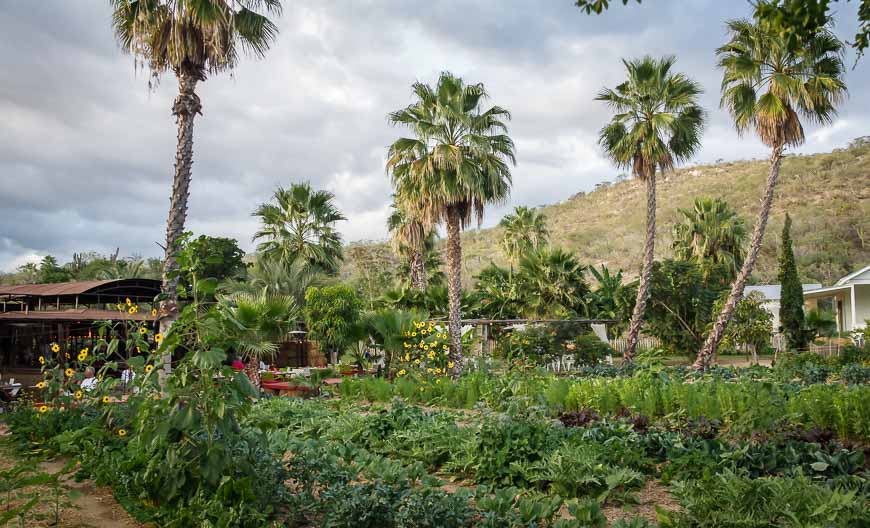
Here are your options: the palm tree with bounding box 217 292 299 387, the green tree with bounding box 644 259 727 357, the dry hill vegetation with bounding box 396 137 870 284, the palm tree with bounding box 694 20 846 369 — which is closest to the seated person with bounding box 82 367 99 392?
the palm tree with bounding box 217 292 299 387

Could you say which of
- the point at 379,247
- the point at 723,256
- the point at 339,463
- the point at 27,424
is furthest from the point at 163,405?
the point at 379,247

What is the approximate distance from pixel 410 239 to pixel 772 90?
1404 cm

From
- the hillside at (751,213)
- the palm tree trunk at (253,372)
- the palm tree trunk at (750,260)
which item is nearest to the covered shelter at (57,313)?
the palm tree trunk at (253,372)

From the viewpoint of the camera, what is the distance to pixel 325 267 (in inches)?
1105

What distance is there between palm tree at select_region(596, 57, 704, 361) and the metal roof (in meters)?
13.7

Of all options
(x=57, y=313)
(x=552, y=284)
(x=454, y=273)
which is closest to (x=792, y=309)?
(x=552, y=284)

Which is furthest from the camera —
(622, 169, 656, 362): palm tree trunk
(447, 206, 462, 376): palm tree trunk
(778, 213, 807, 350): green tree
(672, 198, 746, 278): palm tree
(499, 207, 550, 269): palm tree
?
(499, 207, 550, 269): palm tree

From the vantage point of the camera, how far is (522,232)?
3553cm

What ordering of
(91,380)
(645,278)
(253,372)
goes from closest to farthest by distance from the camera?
(91,380)
(253,372)
(645,278)

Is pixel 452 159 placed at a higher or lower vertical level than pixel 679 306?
higher

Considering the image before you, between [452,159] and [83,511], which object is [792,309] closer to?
[452,159]

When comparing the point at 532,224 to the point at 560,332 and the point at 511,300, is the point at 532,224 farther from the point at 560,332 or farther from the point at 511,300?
the point at 560,332

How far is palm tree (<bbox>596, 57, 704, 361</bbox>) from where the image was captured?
779 inches

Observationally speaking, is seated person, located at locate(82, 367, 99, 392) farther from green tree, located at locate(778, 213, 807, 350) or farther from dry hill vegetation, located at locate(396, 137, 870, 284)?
dry hill vegetation, located at locate(396, 137, 870, 284)
